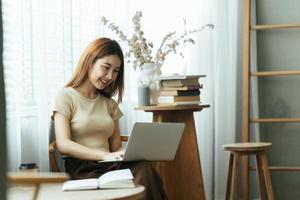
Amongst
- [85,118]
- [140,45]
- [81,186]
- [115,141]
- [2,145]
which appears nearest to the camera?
[2,145]

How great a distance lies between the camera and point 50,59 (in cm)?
266

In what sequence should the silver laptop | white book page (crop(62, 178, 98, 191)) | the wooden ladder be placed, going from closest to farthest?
white book page (crop(62, 178, 98, 191)) < the silver laptop < the wooden ladder

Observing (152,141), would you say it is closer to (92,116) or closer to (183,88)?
(92,116)

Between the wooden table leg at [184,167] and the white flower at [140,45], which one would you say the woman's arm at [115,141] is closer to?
the wooden table leg at [184,167]

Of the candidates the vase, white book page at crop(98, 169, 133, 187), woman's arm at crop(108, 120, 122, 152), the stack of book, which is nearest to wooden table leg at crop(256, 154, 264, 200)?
the stack of book

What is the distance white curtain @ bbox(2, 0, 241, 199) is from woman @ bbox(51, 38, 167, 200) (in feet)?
0.63

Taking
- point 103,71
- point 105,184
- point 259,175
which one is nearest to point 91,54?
point 103,71

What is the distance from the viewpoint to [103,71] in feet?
8.11

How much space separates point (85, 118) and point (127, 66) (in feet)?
2.56

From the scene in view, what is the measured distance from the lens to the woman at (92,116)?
233cm

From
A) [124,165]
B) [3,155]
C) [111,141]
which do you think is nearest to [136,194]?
[124,165]

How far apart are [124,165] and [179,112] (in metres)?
0.58

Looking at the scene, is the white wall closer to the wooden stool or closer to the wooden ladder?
the wooden stool

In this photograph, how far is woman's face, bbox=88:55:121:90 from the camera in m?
2.47
